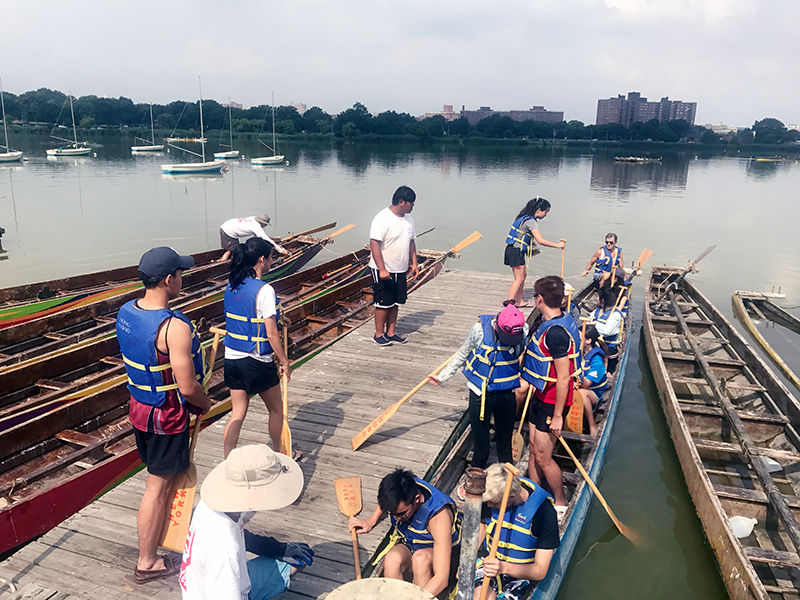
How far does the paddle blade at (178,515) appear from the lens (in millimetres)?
3670

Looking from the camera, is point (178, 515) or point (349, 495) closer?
point (178, 515)

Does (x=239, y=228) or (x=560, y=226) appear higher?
(x=239, y=228)

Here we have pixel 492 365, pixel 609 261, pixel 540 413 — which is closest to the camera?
pixel 492 365

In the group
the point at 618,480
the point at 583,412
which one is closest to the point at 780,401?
the point at 618,480

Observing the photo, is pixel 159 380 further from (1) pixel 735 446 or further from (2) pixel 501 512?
(1) pixel 735 446

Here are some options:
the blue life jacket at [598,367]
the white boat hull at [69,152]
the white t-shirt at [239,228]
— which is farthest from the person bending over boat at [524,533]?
the white boat hull at [69,152]

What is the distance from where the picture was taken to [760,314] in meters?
15.0

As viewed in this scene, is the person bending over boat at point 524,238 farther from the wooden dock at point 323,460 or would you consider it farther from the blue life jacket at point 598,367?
the blue life jacket at point 598,367

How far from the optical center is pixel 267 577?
11.4 ft

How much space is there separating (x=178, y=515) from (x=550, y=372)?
10.4ft

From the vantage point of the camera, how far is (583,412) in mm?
6570

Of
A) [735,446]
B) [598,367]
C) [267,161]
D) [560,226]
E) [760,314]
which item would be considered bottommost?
[760,314]

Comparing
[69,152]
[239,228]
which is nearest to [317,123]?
[69,152]

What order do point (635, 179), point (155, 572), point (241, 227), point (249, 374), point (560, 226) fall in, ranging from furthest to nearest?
1. point (635, 179)
2. point (560, 226)
3. point (241, 227)
4. point (249, 374)
5. point (155, 572)
